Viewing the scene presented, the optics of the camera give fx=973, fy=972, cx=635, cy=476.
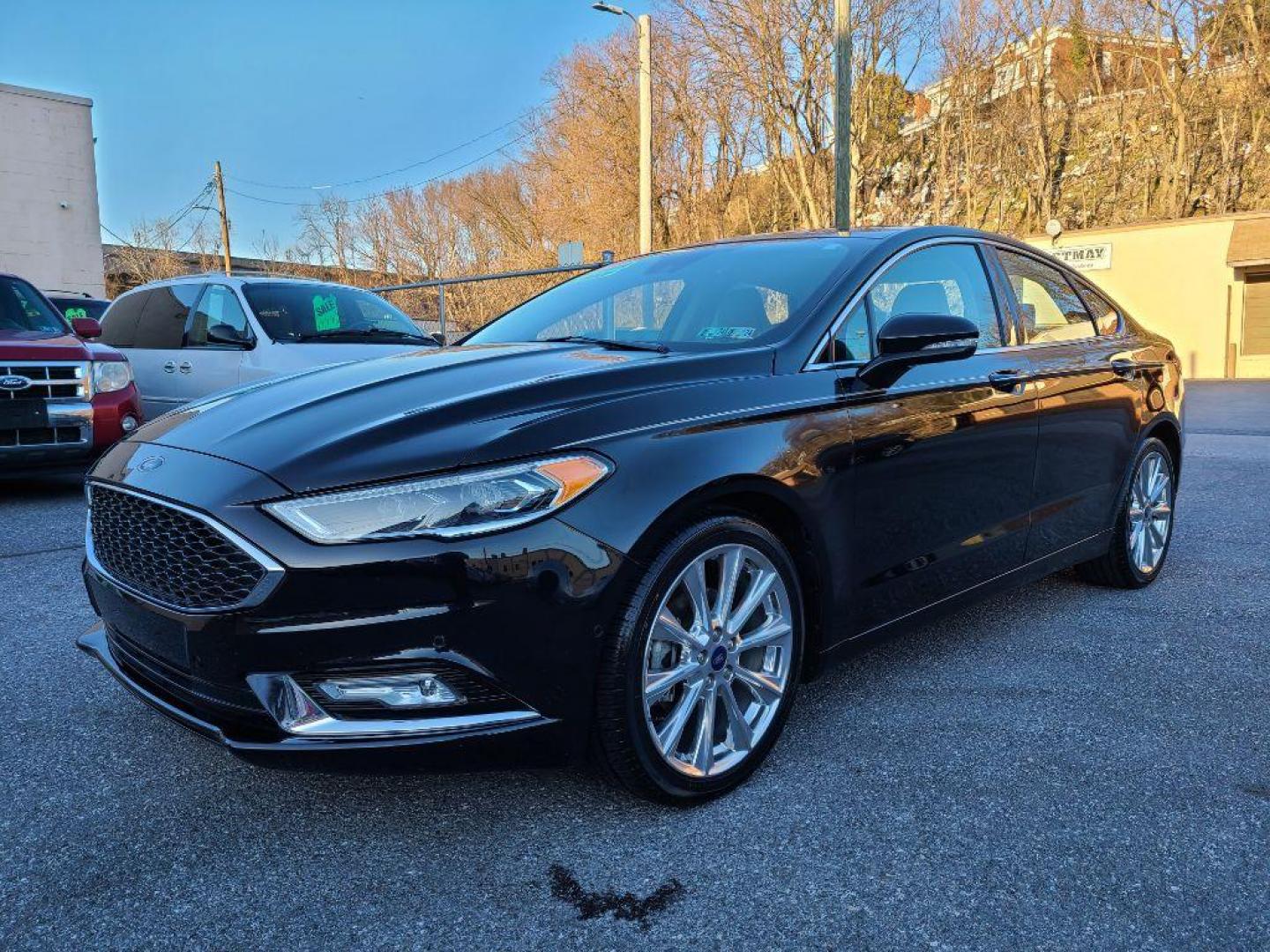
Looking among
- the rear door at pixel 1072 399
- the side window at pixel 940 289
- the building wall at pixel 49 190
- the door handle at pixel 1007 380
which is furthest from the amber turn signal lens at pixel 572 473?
the building wall at pixel 49 190

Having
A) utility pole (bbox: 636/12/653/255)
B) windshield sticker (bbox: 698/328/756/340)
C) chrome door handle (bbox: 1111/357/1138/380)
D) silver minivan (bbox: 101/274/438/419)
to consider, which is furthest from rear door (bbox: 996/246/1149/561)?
utility pole (bbox: 636/12/653/255)

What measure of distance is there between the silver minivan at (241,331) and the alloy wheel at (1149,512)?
514cm

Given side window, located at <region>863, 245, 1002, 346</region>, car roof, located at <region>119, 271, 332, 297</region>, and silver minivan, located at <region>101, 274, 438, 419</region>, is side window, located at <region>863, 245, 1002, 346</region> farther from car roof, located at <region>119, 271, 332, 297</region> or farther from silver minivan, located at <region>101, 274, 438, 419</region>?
car roof, located at <region>119, 271, 332, 297</region>

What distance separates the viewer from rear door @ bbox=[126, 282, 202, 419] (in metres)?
8.20

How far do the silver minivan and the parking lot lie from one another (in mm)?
4392

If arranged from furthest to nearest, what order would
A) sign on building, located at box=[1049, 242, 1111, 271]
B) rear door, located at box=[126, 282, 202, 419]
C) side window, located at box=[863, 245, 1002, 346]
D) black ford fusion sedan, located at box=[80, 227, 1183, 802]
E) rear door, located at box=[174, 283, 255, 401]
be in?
1. sign on building, located at box=[1049, 242, 1111, 271]
2. rear door, located at box=[126, 282, 202, 419]
3. rear door, located at box=[174, 283, 255, 401]
4. side window, located at box=[863, 245, 1002, 346]
5. black ford fusion sedan, located at box=[80, 227, 1183, 802]

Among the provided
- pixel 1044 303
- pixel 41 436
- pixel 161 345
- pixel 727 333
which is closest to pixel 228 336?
pixel 161 345

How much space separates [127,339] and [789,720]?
26.0 ft

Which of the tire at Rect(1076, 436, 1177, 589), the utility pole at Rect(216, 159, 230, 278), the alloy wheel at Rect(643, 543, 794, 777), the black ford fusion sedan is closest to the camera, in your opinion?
the black ford fusion sedan

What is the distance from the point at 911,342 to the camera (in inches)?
114

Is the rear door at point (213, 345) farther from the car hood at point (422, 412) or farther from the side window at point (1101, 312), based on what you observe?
the side window at point (1101, 312)

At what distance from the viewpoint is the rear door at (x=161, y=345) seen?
8195 mm

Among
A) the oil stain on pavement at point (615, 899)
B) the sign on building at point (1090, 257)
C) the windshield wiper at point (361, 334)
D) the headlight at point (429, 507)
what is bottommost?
the oil stain on pavement at point (615, 899)

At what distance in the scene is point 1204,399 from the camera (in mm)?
16875
